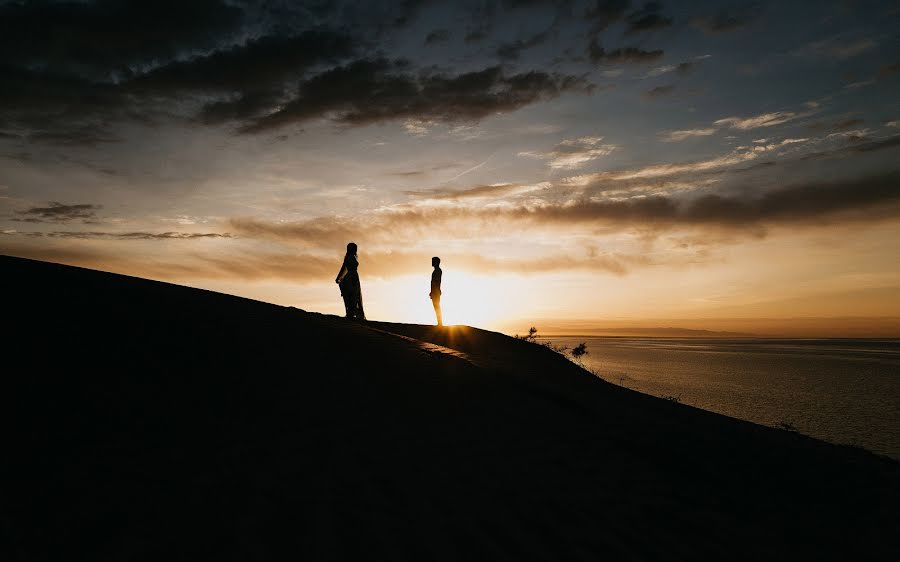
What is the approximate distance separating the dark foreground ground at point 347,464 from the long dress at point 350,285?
577 cm

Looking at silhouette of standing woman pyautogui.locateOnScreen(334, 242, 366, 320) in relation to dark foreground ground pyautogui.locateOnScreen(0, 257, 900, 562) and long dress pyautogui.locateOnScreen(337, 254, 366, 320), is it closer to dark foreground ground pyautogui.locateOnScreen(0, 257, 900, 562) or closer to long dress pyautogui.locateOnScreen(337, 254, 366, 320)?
long dress pyautogui.locateOnScreen(337, 254, 366, 320)

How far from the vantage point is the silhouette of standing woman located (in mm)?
13586

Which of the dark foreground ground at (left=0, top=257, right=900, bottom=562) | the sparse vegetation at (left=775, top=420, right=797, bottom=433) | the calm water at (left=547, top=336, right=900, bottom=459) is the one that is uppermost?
the dark foreground ground at (left=0, top=257, right=900, bottom=562)

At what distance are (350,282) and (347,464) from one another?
9.70 m

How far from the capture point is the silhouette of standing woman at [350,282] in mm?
13586

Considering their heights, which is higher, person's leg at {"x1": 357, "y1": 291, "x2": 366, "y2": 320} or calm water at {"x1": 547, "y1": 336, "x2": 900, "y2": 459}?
person's leg at {"x1": 357, "y1": 291, "x2": 366, "y2": 320}

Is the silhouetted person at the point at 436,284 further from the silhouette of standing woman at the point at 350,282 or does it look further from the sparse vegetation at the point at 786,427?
the sparse vegetation at the point at 786,427

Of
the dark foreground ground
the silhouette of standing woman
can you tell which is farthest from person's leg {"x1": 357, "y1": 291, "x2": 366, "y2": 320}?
the dark foreground ground

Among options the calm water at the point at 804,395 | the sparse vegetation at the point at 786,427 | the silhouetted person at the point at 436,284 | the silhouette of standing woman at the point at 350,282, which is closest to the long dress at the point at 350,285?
the silhouette of standing woman at the point at 350,282

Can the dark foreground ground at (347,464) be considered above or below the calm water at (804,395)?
above

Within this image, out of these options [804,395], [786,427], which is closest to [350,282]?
[786,427]

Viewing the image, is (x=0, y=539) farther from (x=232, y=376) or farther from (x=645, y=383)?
(x=645, y=383)

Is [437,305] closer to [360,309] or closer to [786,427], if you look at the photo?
[360,309]

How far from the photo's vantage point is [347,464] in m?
4.41
